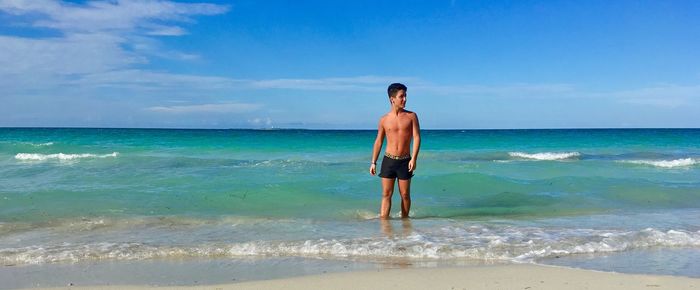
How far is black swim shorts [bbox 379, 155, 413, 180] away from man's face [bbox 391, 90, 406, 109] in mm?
684

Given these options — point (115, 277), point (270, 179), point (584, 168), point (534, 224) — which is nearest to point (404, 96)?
point (534, 224)

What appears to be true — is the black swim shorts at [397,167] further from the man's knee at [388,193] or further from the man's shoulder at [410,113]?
the man's shoulder at [410,113]

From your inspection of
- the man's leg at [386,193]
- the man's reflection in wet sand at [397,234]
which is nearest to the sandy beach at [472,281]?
the man's reflection in wet sand at [397,234]

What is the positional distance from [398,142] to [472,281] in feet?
9.99

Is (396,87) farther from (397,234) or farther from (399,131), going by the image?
(397,234)

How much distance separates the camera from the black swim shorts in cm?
724

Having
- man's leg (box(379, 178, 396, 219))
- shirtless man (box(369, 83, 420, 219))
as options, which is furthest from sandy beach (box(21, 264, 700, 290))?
man's leg (box(379, 178, 396, 219))

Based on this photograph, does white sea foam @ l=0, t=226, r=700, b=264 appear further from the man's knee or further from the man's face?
the man's face

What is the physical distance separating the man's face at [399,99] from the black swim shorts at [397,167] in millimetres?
684

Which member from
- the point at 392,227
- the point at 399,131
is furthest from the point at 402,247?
the point at 399,131

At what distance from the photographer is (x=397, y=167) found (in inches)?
286

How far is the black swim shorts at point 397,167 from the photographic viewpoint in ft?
23.8

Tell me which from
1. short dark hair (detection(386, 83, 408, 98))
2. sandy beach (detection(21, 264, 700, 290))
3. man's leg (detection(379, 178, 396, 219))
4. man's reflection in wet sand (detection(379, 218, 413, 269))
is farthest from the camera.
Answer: man's leg (detection(379, 178, 396, 219))

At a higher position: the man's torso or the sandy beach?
the man's torso
